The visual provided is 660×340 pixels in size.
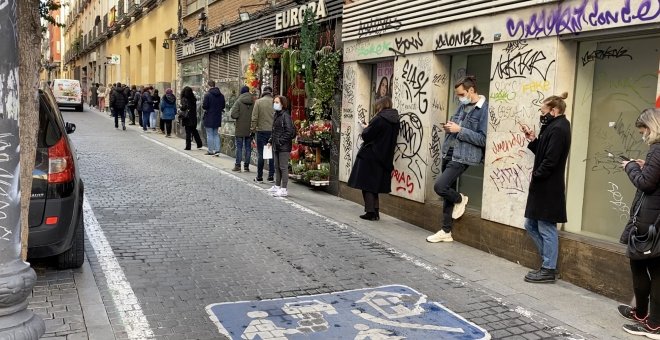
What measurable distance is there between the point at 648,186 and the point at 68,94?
118 ft

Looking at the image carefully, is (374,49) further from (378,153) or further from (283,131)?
(283,131)

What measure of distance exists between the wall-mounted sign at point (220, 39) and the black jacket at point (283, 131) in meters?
6.84

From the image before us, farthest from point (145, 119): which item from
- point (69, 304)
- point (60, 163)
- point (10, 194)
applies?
point (10, 194)

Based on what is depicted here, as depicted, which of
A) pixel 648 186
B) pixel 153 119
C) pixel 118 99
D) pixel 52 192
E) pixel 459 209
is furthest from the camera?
pixel 153 119

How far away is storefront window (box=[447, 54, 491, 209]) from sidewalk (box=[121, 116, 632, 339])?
30.9 inches

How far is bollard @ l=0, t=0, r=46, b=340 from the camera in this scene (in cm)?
243

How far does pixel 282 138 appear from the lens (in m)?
10.2

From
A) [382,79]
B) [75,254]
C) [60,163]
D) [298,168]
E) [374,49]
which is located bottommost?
[75,254]

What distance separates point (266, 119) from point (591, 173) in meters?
6.70

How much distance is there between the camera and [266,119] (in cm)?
1155

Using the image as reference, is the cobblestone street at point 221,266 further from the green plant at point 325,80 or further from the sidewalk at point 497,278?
the green plant at point 325,80

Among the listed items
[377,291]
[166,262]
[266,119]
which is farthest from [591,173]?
[266,119]

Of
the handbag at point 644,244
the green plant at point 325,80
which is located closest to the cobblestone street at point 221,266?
the handbag at point 644,244

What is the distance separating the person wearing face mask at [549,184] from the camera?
5598 millimetres
